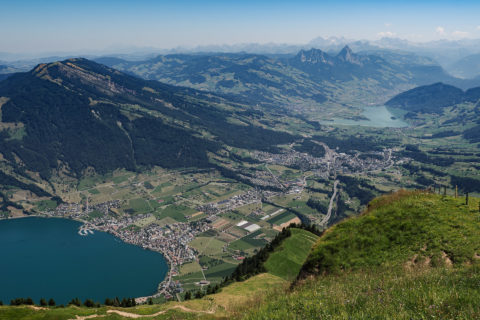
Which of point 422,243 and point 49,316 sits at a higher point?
point 422,243

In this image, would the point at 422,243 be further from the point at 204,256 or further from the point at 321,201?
the point at 321,201

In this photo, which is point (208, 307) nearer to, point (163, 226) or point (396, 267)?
point (396, 267)

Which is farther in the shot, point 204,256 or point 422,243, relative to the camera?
point 204,256

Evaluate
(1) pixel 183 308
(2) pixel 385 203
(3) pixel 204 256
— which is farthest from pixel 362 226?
(3) pixel 204 256

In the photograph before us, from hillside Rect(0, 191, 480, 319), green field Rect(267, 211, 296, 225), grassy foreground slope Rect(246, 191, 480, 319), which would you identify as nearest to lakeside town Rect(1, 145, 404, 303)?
green field Rect(267, 211, 296, 225)

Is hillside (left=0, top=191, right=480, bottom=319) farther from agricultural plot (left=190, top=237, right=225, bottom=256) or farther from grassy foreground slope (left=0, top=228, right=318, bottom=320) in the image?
agricultural plot (left=190, top=237, right=225, bottom=256)

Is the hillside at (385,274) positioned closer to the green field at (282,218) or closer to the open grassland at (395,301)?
the open grassland at (395,301)

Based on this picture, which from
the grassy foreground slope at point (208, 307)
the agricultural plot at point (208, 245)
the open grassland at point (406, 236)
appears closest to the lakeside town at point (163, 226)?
the agricultural plot at point (208, 245)
